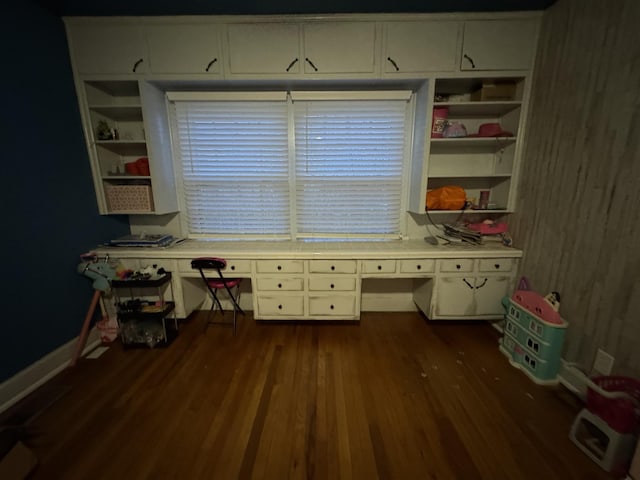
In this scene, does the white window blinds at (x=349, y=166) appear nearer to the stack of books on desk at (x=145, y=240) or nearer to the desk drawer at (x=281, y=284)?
the desk drawer at (x=281, y=284)

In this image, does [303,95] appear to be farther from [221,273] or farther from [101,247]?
[101,247]

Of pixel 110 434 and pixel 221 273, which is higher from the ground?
pixel 221 273

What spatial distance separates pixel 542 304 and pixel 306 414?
5.84 ft

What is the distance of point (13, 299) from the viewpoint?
63.9 inches

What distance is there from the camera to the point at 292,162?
A: 2416mm

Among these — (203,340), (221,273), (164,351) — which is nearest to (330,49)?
(221,273)

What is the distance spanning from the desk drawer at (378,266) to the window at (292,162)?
1.31 ft

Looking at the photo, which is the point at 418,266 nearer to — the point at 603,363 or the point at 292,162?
the point at 603,363

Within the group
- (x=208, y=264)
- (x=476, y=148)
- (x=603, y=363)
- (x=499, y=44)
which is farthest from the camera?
(x=476, y=148)

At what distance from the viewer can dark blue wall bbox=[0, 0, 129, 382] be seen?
161cm

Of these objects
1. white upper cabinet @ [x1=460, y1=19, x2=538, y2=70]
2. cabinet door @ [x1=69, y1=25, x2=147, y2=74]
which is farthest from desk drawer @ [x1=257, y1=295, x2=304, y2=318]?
white upper cabinet @ [x1=460, y1=19, x2=538, y2=70]

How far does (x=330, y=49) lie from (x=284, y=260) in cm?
178

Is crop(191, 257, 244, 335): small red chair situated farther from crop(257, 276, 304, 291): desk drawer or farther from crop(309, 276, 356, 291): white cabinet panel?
crop(309, 276, 356, 291): white cabinet panel

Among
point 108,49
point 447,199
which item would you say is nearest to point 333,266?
point 447,199
